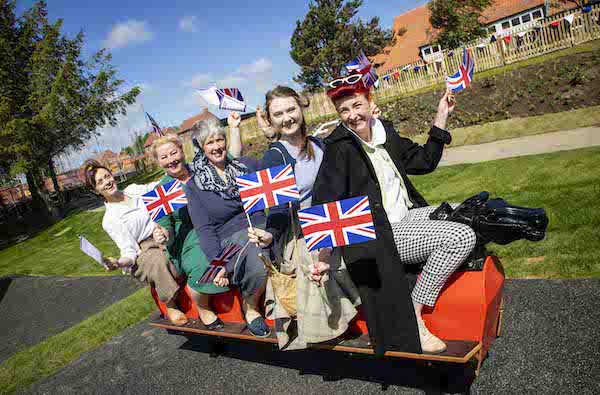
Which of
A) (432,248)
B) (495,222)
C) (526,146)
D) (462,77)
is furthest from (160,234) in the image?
(526,146)

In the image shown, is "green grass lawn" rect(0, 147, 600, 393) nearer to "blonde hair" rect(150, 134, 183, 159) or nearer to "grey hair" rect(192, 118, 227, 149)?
"blonde hair" rect(150, 134, 183, 159)

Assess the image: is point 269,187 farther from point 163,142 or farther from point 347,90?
point 163,142

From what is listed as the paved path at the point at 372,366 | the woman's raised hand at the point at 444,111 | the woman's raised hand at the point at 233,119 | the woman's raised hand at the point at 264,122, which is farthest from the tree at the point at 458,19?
the paved path at the point at 372,366

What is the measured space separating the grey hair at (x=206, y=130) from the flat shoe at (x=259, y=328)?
1.60m

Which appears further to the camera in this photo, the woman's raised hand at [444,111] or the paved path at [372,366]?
the woman's raised hand at [444,111]

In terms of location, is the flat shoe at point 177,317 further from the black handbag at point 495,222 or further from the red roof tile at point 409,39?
the red roof tile at point 409,39

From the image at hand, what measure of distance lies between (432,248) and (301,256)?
99cm

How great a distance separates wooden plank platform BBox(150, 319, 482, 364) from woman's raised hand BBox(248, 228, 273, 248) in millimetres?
816

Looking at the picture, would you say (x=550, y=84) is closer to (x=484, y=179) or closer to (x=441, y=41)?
(x=484, y=179)

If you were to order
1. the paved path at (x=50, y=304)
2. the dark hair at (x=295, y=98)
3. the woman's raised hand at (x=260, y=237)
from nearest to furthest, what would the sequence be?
1. the woman's raised hand at (x=260, y=237)
2. the dark hair at (x=295, y=98)
3. the paved path at (x=50, y=304)

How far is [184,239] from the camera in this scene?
4.48 meters

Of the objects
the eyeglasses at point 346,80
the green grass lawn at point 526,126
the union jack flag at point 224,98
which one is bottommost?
the green grass lawn at point 526,126

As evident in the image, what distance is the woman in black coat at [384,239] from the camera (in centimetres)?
277

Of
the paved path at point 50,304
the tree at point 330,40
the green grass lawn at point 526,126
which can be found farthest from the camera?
the tree at point 330,40
